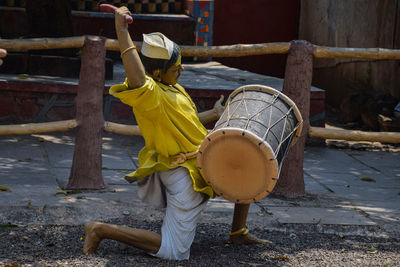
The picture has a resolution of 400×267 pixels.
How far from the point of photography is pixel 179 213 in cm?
355

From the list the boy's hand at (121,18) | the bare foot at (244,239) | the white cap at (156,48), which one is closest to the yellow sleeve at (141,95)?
the white cap at (156,48)

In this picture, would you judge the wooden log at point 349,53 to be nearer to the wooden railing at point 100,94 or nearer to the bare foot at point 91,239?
the wooden railing at point 100,94

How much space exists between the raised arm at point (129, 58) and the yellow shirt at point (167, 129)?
0.28 feet

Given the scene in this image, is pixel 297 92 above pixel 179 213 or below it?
above

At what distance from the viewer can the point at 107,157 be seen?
258 inches

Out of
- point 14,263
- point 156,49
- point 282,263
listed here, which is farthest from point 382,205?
point 14,263

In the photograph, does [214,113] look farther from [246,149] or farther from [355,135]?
[355,135]

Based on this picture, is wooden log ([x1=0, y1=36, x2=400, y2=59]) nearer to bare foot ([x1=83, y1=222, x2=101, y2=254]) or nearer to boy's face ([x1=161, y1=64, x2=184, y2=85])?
boy's face ([x1=161, y1=64, x2=184, y2=85])

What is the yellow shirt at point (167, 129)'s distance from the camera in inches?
134

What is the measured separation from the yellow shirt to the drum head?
162 millimetres

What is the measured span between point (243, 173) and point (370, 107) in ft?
19.3

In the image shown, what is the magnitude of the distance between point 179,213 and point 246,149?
0.57 metres

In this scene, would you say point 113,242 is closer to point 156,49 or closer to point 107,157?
point 156,49

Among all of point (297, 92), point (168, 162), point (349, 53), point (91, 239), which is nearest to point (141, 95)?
point (168, 162)
